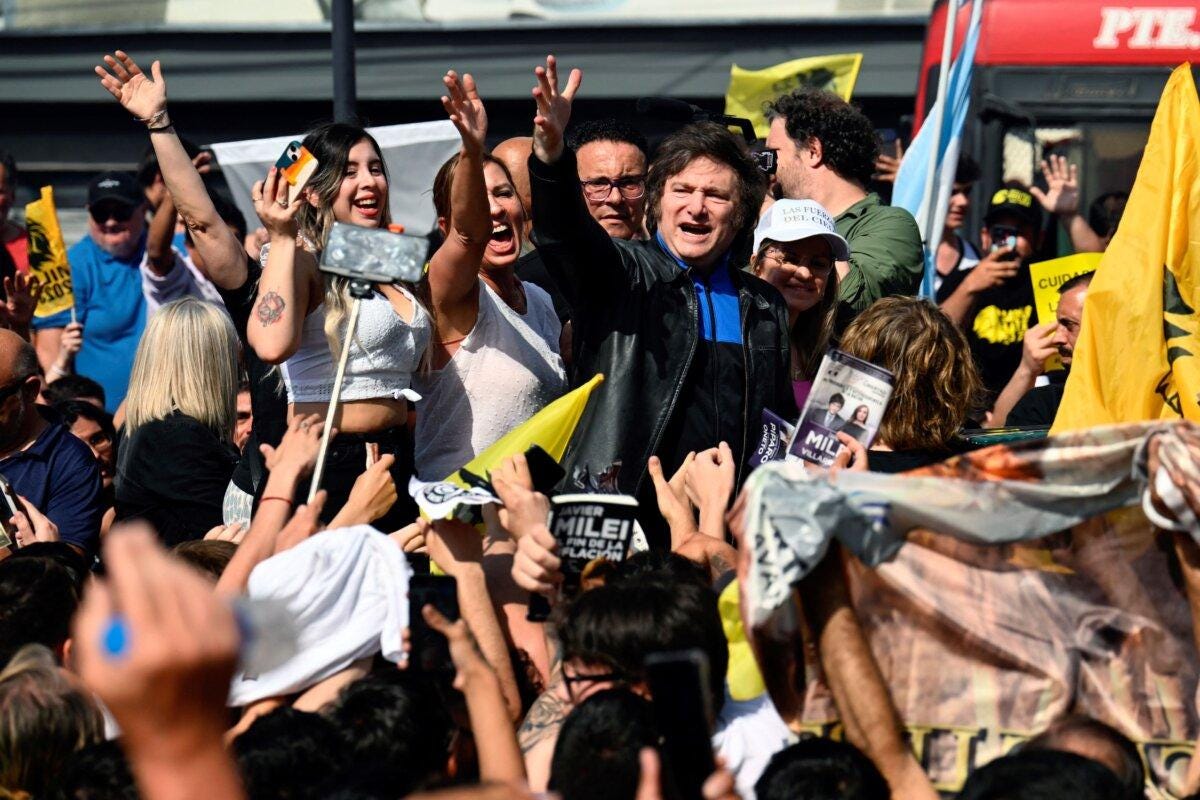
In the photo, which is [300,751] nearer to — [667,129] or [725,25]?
[667,129]

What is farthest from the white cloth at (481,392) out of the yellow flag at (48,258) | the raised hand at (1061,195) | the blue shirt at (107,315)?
the raised hand at (1061,195)

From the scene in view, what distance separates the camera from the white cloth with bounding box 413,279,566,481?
4977mm

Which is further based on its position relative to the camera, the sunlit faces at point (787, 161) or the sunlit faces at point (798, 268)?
the sunlit faces at point (787, 161)

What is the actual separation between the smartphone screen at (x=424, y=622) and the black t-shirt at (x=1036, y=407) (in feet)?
9.59

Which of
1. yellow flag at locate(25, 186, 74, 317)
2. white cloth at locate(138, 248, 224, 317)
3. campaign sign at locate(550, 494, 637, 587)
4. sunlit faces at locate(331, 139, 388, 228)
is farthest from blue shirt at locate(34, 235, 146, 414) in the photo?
campaign sign at locate(550, 494, 637, 587)

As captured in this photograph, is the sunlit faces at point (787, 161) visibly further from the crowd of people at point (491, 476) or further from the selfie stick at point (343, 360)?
the selfie stick at point (343, 360)

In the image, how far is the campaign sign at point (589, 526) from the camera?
3.84m

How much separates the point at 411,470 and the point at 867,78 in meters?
11.6

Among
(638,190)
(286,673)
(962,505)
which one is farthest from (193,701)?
(638,190)

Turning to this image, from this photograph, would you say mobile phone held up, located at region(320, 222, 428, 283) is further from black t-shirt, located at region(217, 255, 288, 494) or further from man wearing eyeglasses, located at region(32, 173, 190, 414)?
man wearing eyeglasses, located at region(32, 173, 190, 414)

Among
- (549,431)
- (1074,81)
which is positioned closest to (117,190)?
(549,431)

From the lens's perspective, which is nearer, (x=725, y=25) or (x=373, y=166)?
(x=373, y=166)

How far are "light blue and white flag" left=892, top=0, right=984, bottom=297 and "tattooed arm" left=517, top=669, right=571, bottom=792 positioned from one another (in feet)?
12.4

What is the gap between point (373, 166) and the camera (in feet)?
17.1
